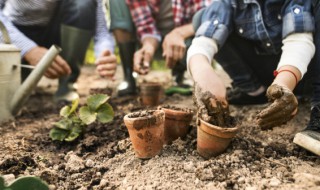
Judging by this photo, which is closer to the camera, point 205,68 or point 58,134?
point 205,68

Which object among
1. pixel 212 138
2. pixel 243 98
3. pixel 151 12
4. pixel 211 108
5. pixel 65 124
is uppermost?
pixel 151 12

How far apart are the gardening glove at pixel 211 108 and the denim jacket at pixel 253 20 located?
53 centimetres

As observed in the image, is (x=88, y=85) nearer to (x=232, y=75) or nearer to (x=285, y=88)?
(x=232, y=75)

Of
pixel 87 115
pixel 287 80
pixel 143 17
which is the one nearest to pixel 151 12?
pixel 143 17

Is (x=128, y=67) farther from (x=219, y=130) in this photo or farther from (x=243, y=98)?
(x=219, y=130)

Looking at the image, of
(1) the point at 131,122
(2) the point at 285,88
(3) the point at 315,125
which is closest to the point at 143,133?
(1) the point at 131,122

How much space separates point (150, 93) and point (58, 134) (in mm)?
857

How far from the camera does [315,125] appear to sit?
173 centimetres

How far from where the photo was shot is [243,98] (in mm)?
2600

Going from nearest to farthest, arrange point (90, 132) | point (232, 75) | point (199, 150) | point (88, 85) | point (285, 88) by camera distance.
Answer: point (285, 88) < point (199, 150) < point (90, 132) < point (232, 75) < point (88, 85)

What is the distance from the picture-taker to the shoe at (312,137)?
5.15 ft

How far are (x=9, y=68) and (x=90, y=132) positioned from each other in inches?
24.7

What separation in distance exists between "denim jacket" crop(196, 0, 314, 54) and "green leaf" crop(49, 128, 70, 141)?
35.4 inches

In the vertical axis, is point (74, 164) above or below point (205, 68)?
below
